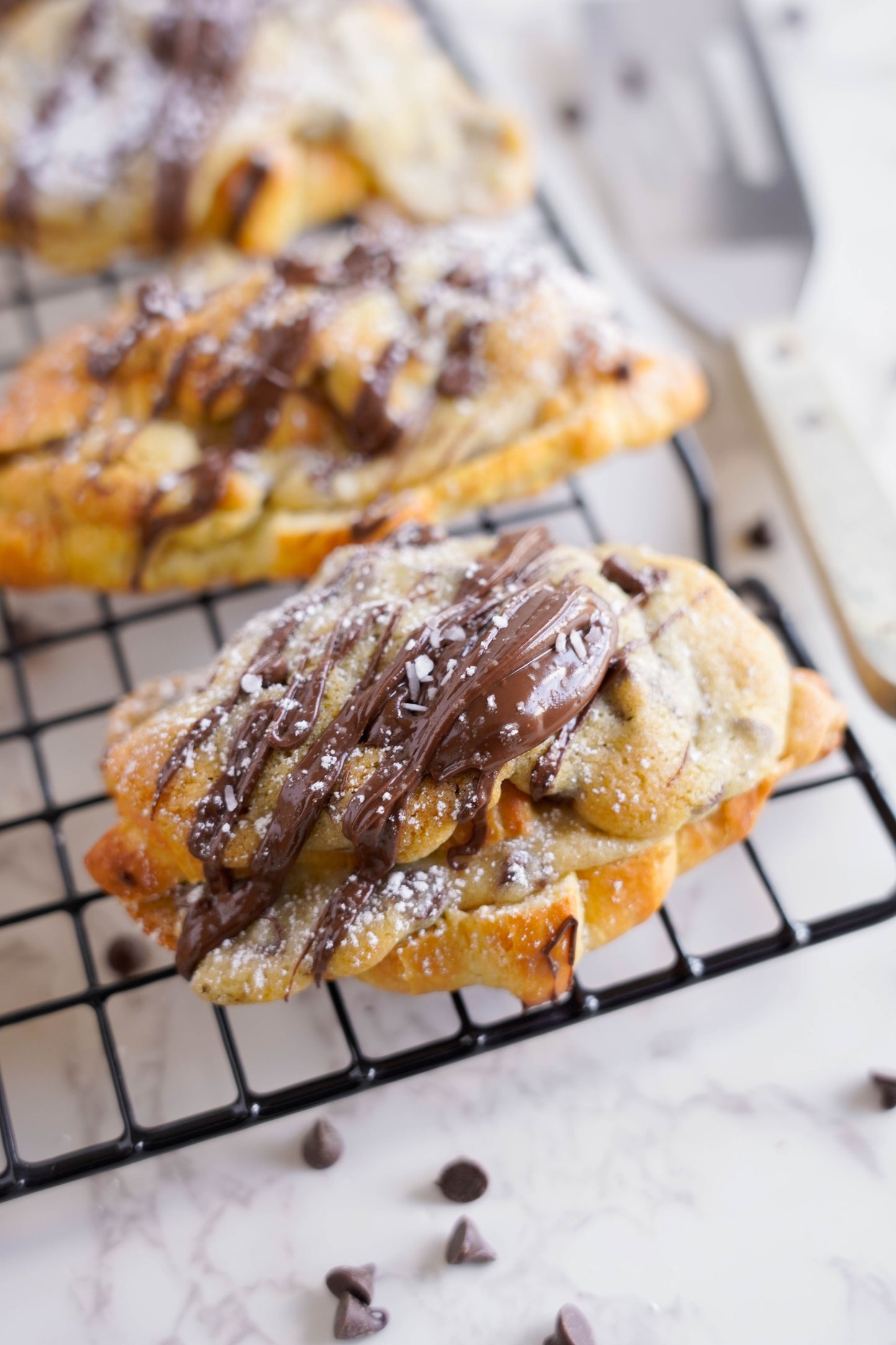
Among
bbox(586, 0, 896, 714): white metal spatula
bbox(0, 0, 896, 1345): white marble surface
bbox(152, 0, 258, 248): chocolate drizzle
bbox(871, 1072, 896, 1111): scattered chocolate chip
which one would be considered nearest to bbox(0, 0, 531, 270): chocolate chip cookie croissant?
bbox(152, 0, 258, 248): chocolate drizzle

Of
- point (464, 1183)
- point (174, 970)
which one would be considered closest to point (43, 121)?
point (174, 970)

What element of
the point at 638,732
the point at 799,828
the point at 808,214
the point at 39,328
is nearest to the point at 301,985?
the point at 638,732

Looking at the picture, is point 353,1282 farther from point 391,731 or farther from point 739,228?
point 739,228

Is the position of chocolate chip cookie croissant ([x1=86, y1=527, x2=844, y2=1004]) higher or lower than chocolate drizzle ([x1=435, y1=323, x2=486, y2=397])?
lower

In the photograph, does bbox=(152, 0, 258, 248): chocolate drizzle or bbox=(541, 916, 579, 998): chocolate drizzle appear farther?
bbox=(152, 0, 258, 248): chocolate drizzle

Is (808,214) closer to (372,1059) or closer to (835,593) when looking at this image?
(835,593)

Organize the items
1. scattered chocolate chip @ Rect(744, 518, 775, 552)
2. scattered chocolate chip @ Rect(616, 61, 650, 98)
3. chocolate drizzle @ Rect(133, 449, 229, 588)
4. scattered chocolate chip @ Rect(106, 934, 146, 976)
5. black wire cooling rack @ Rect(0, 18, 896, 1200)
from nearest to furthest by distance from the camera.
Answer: black wire cooling rack @ Rect(0, 18, 896, 1200) → scattered chocolate chip @ Rect(106, 934, 146, 976) → chocolate drizzle @ Rect(133, 449, 229, 588) → scattered chocolate chip @ Rect(744, 518, 775, 552) → scattered chocolate chip @ Rect(616, 61, 650, 98)

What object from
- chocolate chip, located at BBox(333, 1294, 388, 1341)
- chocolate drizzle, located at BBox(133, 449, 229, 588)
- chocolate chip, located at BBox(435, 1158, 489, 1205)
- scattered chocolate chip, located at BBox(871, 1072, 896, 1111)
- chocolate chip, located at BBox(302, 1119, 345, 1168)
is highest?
chocolate drizzle, located at BBox(133, 449, 229, 588)

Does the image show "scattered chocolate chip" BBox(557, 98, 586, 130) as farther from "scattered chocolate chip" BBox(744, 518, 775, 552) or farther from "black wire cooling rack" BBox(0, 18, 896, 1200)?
"scattered chocolate chip" BBox(744, 518, 775, 552)
